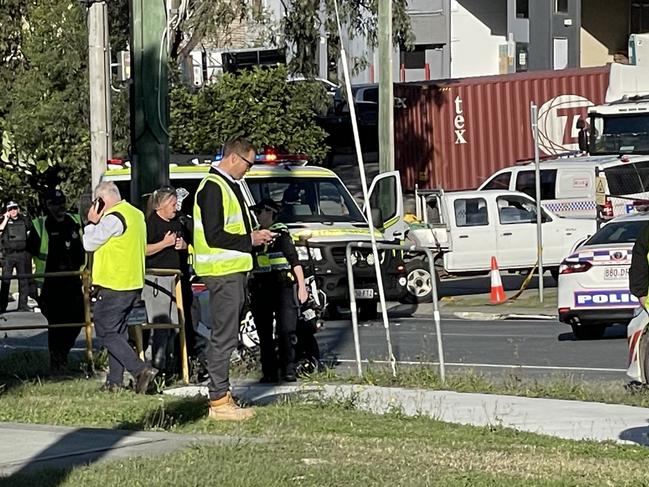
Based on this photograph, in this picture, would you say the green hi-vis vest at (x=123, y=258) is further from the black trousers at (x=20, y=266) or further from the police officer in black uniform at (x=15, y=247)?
the police officer in black uniform at (x=15, y=247)

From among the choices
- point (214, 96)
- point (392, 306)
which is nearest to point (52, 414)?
point (392, 306)

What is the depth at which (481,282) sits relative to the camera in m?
28.8

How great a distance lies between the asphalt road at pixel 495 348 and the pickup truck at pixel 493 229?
4304mm

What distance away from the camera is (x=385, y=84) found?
91.2ft

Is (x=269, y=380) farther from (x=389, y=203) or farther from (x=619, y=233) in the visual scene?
(x=389, y=203)

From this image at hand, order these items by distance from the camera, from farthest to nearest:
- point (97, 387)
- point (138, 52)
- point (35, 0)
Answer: point (35, 0) → point (138, 52) → point (97, 387)

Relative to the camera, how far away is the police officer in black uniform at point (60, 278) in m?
14.5

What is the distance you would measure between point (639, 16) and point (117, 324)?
44.0 metres

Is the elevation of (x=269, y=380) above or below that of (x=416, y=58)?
below

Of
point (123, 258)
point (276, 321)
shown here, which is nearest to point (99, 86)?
point (276, 321)

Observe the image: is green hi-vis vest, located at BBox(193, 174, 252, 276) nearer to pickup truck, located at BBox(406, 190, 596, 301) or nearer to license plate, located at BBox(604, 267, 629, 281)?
license plate, located at BBox(604, 267, 629, 281)

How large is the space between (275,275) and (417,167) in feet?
77.2

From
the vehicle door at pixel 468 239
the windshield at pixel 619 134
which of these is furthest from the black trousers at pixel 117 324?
the windshield at pixel 619 134

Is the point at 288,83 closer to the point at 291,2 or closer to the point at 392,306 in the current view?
the point at 291,2
